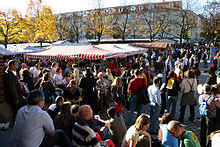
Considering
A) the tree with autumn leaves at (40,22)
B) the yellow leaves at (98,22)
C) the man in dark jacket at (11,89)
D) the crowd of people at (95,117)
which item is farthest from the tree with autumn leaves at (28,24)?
the man in dark jacket at (11,89)

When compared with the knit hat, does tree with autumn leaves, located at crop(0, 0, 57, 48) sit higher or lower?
higher

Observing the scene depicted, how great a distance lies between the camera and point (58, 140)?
2.84 meters

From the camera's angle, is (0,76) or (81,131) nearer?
(81,131)

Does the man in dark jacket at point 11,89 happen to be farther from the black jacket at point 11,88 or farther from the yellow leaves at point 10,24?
the yellow leaves at point 10,24

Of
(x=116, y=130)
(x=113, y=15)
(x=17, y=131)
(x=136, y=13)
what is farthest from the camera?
(x=136, y=13)

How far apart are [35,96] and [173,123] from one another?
7.03 feet

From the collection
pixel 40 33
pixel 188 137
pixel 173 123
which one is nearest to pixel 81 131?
pixel 173 123

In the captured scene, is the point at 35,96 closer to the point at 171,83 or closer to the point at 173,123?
the point at 173,123

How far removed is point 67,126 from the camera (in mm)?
3088

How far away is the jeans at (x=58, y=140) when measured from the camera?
2.76 metres

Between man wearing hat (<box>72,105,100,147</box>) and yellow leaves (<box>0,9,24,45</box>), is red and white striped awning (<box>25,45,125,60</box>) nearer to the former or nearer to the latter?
man wearing hat (<box>72,105,100,147</box>)

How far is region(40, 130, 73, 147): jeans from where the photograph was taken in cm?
276

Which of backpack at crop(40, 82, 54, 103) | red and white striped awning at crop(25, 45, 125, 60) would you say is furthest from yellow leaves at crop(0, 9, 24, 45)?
backpack at crop(40, 82, 54, 103)

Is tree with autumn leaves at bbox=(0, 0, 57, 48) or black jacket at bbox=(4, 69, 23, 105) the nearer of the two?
Result: black jacket at bbox=(4, 69, 23, 105)
